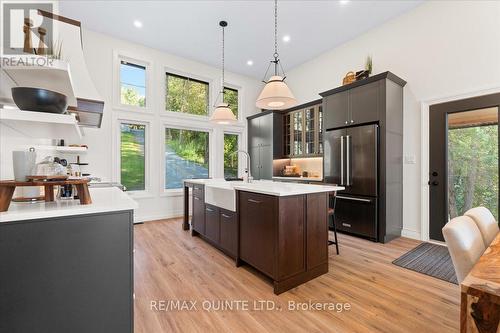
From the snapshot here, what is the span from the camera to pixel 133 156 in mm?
4730

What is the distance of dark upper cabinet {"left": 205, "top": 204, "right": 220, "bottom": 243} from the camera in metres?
3.03

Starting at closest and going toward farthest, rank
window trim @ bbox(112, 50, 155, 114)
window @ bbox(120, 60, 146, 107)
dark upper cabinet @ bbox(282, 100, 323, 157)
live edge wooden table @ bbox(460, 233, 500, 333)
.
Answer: live edge wooden table @ bbox(460, 233, 500, 333) < window trim @ bbox(112, 50, 155, 114) < window @ bbox(120, 60, 146, 107) < dark upper cabinet @ bbox(282, 100, 323, 157)

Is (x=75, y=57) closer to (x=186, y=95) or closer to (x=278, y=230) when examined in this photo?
(x=278, y=230)

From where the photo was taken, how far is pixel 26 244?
105 centimetres

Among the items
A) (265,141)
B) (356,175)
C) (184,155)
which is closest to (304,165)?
(265,141)

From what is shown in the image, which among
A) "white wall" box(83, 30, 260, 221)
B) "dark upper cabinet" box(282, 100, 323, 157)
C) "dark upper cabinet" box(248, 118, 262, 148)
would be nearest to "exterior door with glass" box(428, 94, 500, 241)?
"dark upper cabinet" box(282, 100, 323, 157)

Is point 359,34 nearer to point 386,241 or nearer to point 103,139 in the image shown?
point 386,241

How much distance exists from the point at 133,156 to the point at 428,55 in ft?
18.1

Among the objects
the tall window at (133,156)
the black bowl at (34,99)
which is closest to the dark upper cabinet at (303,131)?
the tall window at (133,156)

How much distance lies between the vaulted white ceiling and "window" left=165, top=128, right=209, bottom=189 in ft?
5.96

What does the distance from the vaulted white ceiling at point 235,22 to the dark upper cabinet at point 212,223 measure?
3.11 metres

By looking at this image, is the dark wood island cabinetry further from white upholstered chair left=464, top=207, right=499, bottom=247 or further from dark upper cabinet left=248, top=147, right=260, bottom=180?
dark upper cabinet left=248, top=147, right=260, bottom=180

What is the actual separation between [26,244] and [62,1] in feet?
13.3

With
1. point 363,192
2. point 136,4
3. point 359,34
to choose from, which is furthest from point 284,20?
point 363,192
